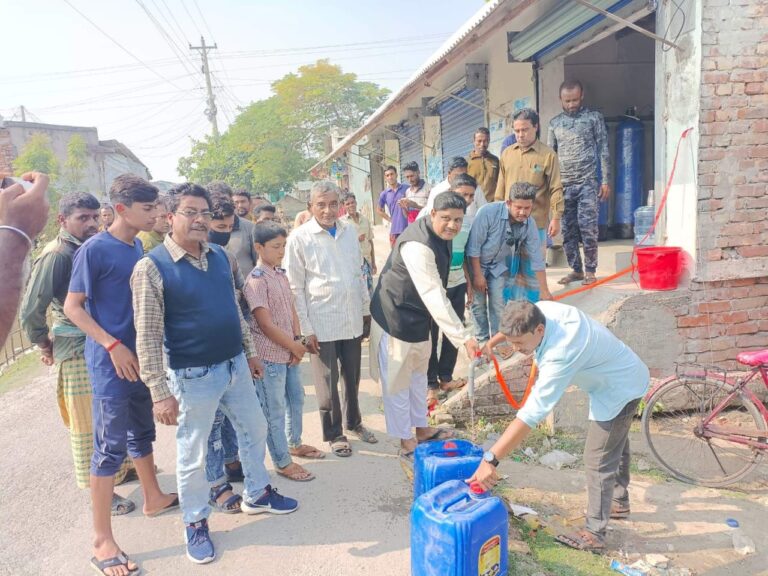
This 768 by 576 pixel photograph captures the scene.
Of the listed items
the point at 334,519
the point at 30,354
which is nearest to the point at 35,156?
the point at 30,354

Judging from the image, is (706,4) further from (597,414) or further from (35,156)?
(35,156)

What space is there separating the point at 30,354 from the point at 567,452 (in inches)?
318

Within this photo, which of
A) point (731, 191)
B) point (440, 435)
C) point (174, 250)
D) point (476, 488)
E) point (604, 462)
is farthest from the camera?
point (731, 191)

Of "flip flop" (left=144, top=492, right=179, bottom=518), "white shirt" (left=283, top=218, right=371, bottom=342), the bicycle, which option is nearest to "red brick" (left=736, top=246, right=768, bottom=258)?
the bicycle

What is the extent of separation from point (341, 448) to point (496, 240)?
204cm

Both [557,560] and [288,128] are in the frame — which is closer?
[557,560]

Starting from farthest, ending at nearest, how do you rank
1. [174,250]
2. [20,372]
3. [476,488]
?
[20,372], [174,250], [476,488]

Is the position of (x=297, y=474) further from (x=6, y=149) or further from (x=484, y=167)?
(x=6, y=149)

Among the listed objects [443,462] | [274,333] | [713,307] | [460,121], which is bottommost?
[443,462]

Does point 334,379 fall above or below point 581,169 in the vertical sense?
below

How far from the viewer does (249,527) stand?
10.1ft

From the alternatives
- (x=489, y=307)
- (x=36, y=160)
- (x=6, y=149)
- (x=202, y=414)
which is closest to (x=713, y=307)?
(x=489, y=307)

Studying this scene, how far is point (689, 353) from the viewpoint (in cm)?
450

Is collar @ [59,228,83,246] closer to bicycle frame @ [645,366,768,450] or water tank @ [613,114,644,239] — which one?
bicycle frame @ [645,366,768,450]
